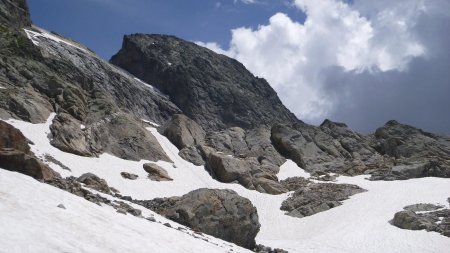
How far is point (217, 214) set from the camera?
2784cm

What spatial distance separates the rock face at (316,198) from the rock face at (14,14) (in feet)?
162

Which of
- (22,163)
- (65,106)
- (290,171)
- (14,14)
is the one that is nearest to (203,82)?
(14,14)

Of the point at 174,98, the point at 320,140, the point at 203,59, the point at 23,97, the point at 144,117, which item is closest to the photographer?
the point at 23,97

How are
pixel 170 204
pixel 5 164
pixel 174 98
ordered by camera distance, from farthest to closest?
pixel 174 98 → pixel 170 204 → pixel 5 164

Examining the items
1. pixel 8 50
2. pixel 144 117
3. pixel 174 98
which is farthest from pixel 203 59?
pixel 8 50

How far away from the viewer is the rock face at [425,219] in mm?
37000

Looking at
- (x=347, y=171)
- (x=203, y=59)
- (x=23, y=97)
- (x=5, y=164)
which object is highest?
(x=203, y=59)

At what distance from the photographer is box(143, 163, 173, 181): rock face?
50562 millimetres

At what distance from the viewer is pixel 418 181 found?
53.8 metres

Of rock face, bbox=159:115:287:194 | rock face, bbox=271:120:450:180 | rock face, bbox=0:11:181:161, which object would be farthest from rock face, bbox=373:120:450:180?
rock face, bbox=0:11:181:161

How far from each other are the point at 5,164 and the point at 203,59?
5431 inches

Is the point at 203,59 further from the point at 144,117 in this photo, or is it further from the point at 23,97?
the point at 23,97

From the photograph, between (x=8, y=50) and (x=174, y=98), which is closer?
(x=8, y=50)

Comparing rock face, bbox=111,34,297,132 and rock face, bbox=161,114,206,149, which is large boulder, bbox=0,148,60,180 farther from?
rock face, bbox=111,34,297,132
